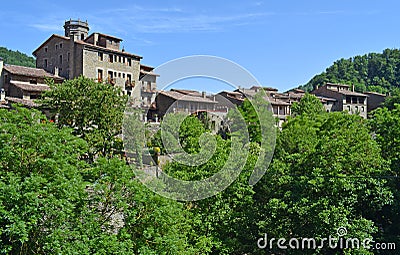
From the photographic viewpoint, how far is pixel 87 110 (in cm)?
2222

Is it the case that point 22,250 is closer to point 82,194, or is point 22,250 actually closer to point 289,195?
point 82,194

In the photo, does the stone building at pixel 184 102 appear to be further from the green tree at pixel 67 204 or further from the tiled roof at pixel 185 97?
the green tree at pixel 67 204

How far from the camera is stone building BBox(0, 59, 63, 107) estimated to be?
101ft

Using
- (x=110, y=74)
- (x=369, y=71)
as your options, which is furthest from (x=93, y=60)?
(x=369, y=71)

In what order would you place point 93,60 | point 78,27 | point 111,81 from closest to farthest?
point 93,60
point 111,81
point 78,27

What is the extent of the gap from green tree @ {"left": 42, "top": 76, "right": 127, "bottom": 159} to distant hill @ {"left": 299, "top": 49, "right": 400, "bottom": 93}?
94.6 metres

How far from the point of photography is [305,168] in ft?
60.2

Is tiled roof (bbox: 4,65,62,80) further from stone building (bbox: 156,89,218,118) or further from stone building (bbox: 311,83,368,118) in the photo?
stone building (bbox: 311,83,368,118)

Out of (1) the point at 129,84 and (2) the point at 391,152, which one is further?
(1) the point at 129,84

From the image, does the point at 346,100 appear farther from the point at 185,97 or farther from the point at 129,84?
the point at 129,84

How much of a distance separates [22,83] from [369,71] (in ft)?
372

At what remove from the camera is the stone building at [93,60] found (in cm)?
3584

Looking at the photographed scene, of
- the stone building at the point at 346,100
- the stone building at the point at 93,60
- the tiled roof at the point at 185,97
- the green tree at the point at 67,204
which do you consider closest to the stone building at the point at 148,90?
the stone building at the point at 93,60

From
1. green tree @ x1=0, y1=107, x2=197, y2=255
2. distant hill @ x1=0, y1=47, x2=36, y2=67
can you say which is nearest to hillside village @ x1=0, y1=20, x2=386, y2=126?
green tree @ x1=0, y1=107, x2=197, y2=255
